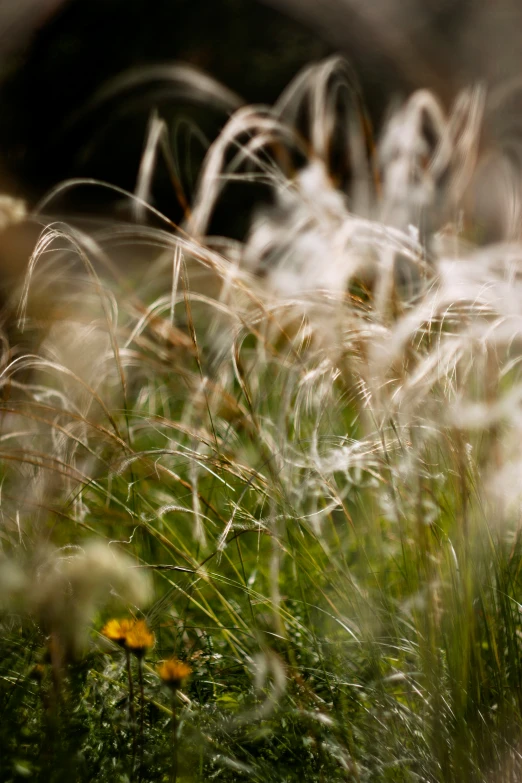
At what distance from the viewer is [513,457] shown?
2.95ft

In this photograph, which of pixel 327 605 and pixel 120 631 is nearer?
pixel 120 631

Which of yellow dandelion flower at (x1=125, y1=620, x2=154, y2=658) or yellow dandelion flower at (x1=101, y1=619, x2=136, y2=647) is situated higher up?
yellow dandelion flower at (x1=125, y1=620, x2=154, y2=658)

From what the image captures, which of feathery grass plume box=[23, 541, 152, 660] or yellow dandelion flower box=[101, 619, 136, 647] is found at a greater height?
feathery grass plume box=[23, 541, 152, 660]

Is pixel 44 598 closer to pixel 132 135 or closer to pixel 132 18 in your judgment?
pixel 132 135

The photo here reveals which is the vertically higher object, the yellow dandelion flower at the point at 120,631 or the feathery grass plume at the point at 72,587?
the feathery grass plume at the point at 72,587

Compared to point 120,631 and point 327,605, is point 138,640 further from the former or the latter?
point 327,605

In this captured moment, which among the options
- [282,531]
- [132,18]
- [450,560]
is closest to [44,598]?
[282,531]

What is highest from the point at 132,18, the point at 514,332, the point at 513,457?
the point at 132,18

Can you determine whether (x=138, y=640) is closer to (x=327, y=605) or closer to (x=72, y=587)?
(x=72, y=587)

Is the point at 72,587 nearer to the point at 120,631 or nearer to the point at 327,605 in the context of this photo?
the point at 120,631

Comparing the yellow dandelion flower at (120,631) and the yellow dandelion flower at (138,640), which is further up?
the yellow dandelion flower at (138,640)

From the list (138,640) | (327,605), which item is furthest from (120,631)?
(327,605)

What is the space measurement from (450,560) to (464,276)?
1.16 ft

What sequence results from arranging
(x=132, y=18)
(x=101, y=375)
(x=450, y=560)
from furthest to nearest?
(x=132, y=18) → (x=101, y=375) → (x=450, y=560)
